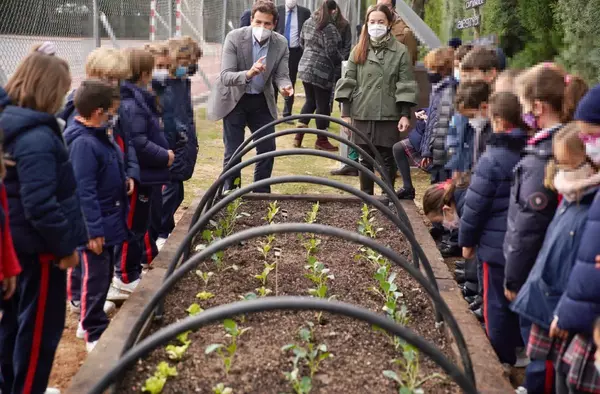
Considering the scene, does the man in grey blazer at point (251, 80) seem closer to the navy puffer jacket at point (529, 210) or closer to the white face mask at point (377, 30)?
the white face mask at point (377, 30)

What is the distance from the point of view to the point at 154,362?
2666mm

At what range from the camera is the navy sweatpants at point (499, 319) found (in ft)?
11.2

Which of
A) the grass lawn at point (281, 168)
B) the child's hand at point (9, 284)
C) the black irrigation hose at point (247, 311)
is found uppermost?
the black irrigation hose at point (247, 311)

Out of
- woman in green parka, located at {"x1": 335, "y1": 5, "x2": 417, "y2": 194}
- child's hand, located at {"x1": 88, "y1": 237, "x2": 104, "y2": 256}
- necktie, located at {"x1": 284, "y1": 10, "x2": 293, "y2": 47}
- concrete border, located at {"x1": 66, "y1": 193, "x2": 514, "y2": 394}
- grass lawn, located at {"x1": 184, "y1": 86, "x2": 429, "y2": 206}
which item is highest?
necktie, located at {"x1": 284, "y1": 10, "x2": 293, "y2": 47}

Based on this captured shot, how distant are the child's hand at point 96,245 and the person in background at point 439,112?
8.63 ft

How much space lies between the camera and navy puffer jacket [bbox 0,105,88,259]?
2.67 metres

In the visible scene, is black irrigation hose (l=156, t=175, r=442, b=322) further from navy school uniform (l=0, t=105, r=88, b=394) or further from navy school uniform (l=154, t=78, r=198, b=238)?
navy school uniform (l=154, t=78, r=198, b=238)

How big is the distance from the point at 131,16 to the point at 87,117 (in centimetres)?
561

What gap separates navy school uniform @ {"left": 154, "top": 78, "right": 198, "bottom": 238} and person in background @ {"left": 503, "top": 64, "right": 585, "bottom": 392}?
256cm

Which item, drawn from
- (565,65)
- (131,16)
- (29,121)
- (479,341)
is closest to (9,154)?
(29,121)

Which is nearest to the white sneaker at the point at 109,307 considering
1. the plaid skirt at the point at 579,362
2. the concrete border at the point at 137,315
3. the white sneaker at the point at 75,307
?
the white sneaker at the point at 75,307

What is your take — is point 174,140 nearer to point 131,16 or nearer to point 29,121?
point 29,121

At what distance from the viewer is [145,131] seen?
4336 mm

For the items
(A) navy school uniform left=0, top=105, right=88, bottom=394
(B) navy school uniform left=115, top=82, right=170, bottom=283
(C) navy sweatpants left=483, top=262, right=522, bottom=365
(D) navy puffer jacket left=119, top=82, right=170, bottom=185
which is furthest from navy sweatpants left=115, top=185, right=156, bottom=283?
(C) navy sweatpants left=483, top=262, right=522, bottom=365
